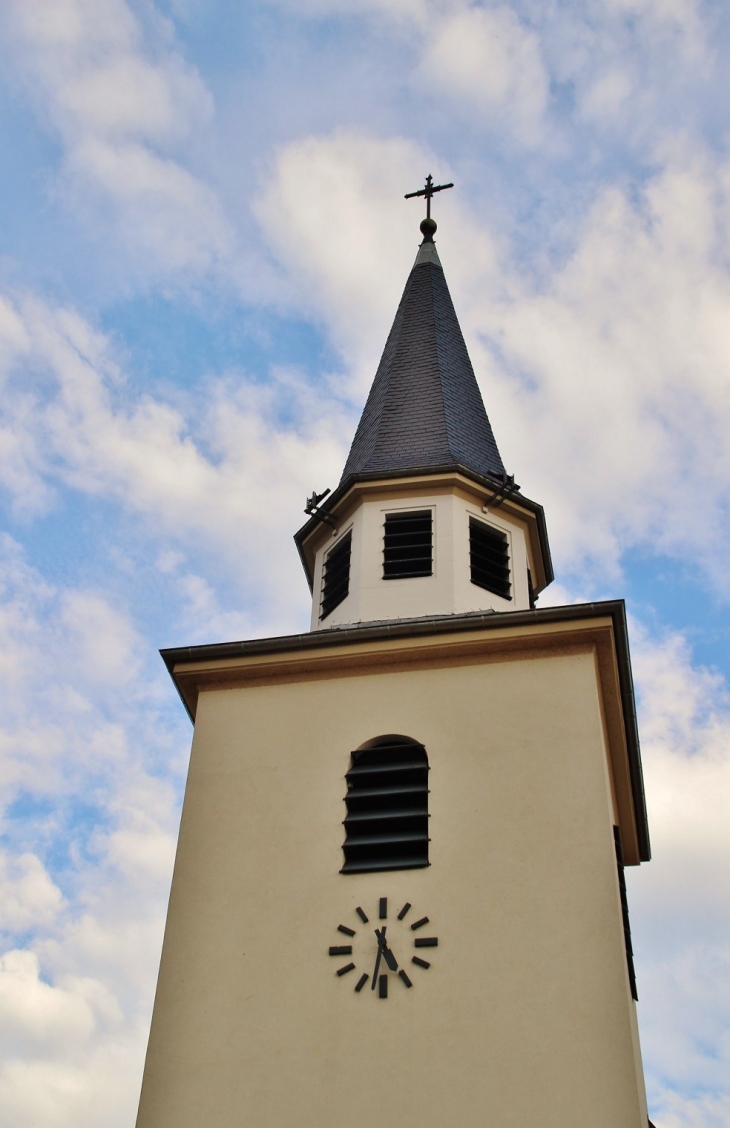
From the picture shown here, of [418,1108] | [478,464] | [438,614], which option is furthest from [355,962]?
[478,464]

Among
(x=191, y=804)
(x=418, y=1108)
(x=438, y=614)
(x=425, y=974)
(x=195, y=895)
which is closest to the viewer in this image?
(x=418, y=1108)

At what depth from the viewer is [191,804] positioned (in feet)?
43.8

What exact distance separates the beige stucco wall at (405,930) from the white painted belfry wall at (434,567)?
Answer: 1.62m

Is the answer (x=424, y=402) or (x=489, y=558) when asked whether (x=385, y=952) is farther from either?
(x=424, y=402)

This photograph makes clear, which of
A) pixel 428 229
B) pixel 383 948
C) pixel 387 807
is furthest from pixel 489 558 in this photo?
pixel 428 229

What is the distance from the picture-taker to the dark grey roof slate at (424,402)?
1739 centimetres

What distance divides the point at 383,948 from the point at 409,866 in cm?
82

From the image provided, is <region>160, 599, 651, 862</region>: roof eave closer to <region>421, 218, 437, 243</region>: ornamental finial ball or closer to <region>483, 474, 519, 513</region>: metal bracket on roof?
<region>483, 474, 519, 513</region>: metal bracket on roof

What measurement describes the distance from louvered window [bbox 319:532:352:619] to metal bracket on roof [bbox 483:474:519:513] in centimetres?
174

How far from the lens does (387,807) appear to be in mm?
12852

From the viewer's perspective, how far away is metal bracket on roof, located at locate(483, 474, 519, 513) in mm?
16672

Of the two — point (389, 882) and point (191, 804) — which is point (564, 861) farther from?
point (191, 804)

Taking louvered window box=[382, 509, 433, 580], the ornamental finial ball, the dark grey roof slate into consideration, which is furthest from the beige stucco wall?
the ornamental finial ball

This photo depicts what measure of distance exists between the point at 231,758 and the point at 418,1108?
4187 millimetres
